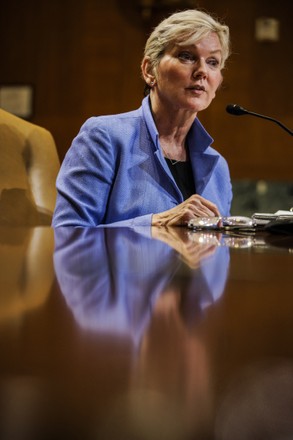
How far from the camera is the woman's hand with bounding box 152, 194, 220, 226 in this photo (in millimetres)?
1383

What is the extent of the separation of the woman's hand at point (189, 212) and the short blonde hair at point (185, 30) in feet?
2.25

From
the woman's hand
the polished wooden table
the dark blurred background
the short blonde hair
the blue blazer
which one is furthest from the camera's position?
the dark blurred background

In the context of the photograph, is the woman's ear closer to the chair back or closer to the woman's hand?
the chair back

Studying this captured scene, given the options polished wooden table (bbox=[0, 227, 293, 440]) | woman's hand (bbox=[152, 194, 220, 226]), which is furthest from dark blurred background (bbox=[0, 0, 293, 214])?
polished wooden table (bbox=[0, 227, 293, 440])

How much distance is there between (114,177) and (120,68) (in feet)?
8.13

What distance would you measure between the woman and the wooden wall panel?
197cm

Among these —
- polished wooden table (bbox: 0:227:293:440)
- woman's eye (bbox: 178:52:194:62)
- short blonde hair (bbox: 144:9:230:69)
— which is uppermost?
polished wooden table (bbox: 0:227:293:440)

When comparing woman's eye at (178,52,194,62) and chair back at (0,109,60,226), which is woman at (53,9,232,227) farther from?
chair back at (0,109,60,226)

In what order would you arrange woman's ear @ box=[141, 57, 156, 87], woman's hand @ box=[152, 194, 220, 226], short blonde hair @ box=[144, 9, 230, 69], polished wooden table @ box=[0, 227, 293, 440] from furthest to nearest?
woman's ear @ box=[141, 57, 156, 87] < short blonde hair @ box=[144, 9, 230, 69] < woman's hand @ box=[152, 194, 220, 226] < polished wooden table @ box=[0, 227, 293, 440]

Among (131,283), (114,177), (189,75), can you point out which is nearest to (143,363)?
(131,283)

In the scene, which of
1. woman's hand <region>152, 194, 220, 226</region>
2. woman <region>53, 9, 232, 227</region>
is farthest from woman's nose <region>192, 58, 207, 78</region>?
woman's hand <region>152, 194, 220, 226</region>

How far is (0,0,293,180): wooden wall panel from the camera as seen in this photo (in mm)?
3971

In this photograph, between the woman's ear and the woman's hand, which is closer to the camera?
the woman's hand

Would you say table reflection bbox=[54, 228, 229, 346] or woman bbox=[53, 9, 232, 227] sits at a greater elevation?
table reflection bbox=[54, 228, 229, 346]
